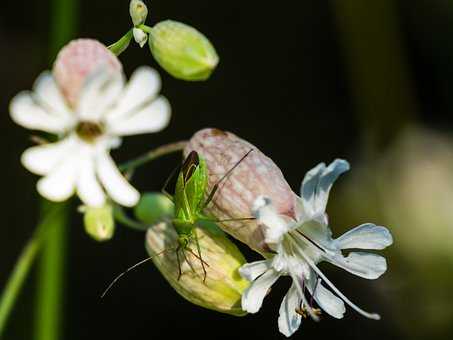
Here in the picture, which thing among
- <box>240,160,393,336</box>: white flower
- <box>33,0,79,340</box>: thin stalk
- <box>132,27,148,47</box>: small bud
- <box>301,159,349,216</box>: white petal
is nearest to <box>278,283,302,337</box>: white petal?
<box>240,160,393,336</box>: white flower

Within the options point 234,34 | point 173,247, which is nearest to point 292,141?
point 234,34

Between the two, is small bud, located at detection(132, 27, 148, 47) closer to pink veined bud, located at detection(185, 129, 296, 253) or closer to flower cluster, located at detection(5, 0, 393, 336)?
flower cluster, located at detection(5, 0, 393, 336)

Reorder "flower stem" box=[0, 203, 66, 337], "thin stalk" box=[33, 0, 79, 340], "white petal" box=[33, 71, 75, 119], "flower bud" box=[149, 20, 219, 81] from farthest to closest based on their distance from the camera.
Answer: "thin stalk" box=[33, 0, 79, 340]
"flower stem" box=[0, 203, 66, 337]
"flower bud" box=[149, 20, 219, 81]
"white petal" box=[33, 71, 75, 119]

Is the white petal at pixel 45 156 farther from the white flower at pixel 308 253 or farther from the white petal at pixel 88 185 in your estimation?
the white flower at pixel 308 253

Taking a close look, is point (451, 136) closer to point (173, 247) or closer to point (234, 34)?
point (234, 34)

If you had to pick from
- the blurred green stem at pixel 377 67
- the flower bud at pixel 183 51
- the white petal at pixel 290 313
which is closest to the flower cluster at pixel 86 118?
the flower bud at pixel 183 51

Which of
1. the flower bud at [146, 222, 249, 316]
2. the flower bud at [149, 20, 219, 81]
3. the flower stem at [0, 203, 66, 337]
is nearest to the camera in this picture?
the flower bud at [149, 20, 219, 81]
